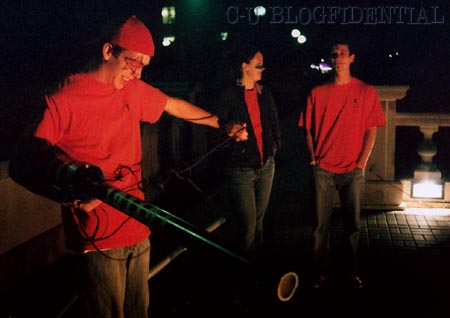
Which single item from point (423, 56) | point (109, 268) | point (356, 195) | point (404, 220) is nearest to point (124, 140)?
point (109, 268)

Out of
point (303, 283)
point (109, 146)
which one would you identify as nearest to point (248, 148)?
point (303, 283)

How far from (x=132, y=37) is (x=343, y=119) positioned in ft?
8.92

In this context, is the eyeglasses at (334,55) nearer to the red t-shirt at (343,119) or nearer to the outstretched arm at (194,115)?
the red t-shirt at (343,119)

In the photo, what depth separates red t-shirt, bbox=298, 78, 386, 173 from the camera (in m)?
5.59

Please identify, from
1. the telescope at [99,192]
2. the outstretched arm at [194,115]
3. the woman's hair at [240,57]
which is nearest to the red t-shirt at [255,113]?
the woman's hair at [240,57]

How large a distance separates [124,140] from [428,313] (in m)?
3.28

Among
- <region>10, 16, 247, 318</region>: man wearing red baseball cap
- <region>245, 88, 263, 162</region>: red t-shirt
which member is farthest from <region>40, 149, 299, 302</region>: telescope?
<region>245, 88, 263, 162</region>: red t-shirt

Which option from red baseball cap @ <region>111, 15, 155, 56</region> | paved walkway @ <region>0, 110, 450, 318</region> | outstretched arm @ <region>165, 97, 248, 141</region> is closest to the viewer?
red baseball cap @ <region>111, 15, 155, 56</region>

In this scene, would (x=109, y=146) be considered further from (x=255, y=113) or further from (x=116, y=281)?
(x=255, y=113)

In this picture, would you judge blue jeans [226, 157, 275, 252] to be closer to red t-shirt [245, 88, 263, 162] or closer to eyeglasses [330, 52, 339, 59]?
red t-shirt [245, 88, 263, 162]

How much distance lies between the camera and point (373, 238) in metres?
7.46

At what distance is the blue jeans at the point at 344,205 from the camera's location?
5.64 meters

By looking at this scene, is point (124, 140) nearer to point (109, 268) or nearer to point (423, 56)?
point (109, 268)

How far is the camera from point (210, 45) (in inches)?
1777
